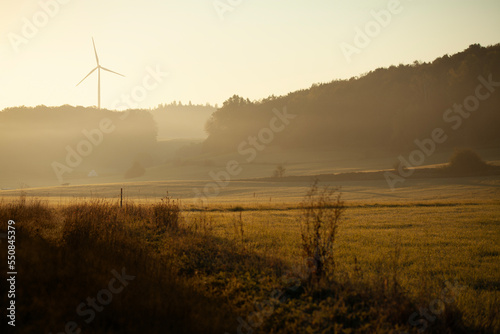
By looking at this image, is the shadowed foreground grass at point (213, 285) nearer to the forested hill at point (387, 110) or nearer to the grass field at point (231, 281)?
the grass field at point (231, 281)

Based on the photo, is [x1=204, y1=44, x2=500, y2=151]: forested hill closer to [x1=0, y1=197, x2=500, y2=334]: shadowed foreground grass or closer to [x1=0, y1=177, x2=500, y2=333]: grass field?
[x1=0, y1=177, x2=500, y2=333]: grass field

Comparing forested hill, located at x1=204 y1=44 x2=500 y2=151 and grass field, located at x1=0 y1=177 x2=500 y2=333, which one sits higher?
forested hill, located at x1=204 y1=44 x2=500 y2=151

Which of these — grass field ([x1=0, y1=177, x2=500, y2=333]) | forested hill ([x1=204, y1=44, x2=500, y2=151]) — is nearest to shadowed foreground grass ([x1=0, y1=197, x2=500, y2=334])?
grass field ([x1=0, y1=177, x2=500, y2=333])

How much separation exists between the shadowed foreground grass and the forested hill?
8371cm

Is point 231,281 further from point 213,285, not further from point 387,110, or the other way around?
point 387,110

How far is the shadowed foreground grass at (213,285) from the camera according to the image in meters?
6.53

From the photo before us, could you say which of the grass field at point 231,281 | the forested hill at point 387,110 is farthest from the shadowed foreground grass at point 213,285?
the forested hill at point 387,110

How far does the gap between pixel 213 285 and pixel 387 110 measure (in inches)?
4124

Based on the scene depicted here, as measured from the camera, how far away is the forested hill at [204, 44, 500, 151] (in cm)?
8756

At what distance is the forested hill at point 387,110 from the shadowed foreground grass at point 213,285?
8371 centimetres

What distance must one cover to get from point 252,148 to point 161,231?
102 m

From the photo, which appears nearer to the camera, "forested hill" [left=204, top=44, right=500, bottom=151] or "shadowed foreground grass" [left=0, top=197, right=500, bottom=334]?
"shadowed foreground grass" [left=0, top=197, right=500, bottom=334]

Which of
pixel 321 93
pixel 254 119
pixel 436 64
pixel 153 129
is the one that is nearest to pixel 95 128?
pixel 153 129

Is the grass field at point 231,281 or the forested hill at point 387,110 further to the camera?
the forested hill at point 387,110
